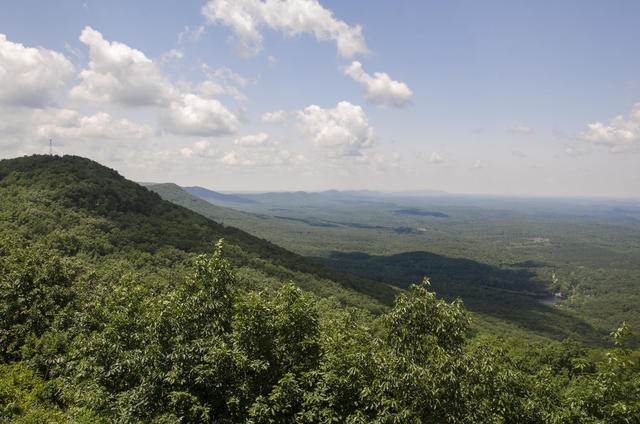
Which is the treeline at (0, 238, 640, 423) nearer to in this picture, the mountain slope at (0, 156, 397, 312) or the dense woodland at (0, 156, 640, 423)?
the dense woodland at (0, 156, 640, 423)

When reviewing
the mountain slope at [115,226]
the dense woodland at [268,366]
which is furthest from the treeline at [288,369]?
the mountain slope at [115,226]

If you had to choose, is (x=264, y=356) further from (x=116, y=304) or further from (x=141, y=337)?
(x=116, y=304)

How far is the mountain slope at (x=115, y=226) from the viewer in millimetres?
57438

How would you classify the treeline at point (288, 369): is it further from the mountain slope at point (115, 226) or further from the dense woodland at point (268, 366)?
the mountain slope at point (115, 226)

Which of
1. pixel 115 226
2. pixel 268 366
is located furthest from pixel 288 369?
pixel 115 226

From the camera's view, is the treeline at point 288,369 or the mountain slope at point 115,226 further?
the mountain slope at point 115,226

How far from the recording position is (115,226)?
244 ft

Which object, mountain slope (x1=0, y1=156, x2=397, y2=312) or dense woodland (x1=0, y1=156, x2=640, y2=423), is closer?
dense woodland (x1=0, y1=156, x2=640, y2=423)

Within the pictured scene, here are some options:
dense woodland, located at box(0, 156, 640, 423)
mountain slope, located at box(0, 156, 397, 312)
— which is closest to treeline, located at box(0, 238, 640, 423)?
dense woodland, located at box(0, 156, 640, 423)

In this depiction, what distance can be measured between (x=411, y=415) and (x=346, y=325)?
6605 mm

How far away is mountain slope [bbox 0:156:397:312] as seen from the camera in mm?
57438

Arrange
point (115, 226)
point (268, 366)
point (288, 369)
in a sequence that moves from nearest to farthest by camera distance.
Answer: point (268, 366), point (288, 369), point (115, 226)

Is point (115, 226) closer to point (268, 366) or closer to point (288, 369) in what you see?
point (288, 369)

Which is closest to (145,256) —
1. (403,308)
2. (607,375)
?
(403,308)
